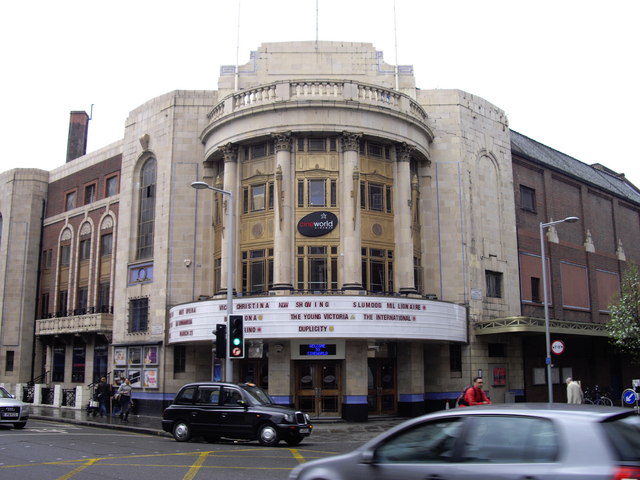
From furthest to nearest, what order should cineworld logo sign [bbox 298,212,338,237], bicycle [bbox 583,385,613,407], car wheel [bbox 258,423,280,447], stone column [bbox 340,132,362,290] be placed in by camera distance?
1. bicycle [bbox 583,385,613,407]
2. cineworld logo sign [bbox 298,212,338,237]
3. stone column [bbox 340,132,362,290]
4. car wheel [bbox 258,423,280,447]

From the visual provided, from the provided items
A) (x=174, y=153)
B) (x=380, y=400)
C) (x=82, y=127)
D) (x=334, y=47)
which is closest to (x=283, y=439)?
(x=380, y=400)

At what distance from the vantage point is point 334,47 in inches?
1289

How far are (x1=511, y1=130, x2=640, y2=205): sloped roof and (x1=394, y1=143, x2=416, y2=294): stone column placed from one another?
870 cm

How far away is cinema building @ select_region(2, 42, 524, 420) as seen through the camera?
1095 inches

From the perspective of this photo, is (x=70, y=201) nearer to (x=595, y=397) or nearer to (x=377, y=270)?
(x=377, y=270)

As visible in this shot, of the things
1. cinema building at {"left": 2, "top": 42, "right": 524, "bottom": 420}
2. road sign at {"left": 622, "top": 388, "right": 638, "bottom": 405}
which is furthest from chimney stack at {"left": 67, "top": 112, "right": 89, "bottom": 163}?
road sign at {"left": 622, "top": 388, "right": 638, "bottom": 405}

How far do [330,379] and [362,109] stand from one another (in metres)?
11.7

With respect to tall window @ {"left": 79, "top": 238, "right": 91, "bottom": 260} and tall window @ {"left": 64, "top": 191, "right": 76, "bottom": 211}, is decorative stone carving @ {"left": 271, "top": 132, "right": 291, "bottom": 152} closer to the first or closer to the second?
tall window @ {"left": 79, "top": 238, "right": 91, "bottom": 260}

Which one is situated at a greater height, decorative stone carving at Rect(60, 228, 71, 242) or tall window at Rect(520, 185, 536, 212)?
tall window at Rect(520, 185, 536, 212)

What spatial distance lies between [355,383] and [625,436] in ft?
70.4

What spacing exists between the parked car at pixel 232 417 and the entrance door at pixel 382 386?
9.82m

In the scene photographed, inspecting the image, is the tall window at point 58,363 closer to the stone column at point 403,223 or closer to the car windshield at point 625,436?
the stone column at point 403,223

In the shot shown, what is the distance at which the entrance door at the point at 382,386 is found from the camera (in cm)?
2885

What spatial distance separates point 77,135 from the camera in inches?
1866
